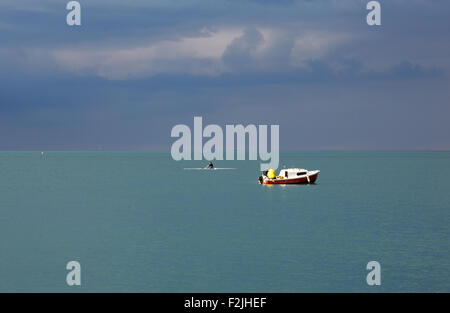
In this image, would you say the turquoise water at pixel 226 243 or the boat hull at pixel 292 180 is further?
the boat hull at pixel 292 180

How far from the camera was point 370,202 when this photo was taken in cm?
9744

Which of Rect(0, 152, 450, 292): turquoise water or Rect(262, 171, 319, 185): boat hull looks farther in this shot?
Rect(262, 171, 319, 185): boat hull

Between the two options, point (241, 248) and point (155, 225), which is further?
point (155, 225)

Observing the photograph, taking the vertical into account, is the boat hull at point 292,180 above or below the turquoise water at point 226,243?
above

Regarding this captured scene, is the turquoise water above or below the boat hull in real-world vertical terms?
below

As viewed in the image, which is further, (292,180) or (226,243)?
(292,180)

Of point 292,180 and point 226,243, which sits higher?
point 292,180
